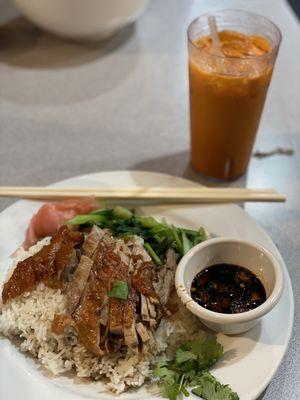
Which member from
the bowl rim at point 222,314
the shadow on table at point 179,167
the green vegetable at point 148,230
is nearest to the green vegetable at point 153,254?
the green vegetable at point 148,230

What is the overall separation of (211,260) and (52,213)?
1.73 feet

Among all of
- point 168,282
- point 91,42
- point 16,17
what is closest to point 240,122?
point 168,282

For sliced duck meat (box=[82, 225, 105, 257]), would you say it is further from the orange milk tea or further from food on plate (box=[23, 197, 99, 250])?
the orange milk tea

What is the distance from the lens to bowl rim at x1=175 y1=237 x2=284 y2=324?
1.26m

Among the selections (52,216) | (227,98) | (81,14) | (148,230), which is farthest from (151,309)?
(81,14)

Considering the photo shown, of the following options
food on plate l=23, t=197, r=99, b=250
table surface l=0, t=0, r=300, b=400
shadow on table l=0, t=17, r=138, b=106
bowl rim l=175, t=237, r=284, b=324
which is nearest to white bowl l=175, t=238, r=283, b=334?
bowl rim l=175, t=237, r=284, b=324

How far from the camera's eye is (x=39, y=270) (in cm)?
141

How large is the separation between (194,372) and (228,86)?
2.91 ft

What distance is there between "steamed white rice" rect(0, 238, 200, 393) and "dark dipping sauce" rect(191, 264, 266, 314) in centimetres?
10

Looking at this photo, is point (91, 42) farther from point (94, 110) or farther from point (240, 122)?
point (240, 122)

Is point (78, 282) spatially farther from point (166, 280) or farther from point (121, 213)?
point (121, 213)

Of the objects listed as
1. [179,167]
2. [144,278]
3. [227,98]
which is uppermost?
[227,98]

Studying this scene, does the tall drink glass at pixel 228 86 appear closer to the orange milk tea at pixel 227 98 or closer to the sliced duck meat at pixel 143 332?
the orange milk tea at pixel 227 98

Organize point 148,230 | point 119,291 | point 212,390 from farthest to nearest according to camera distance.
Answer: point 148,230 < point 119,291 < point 212,390
